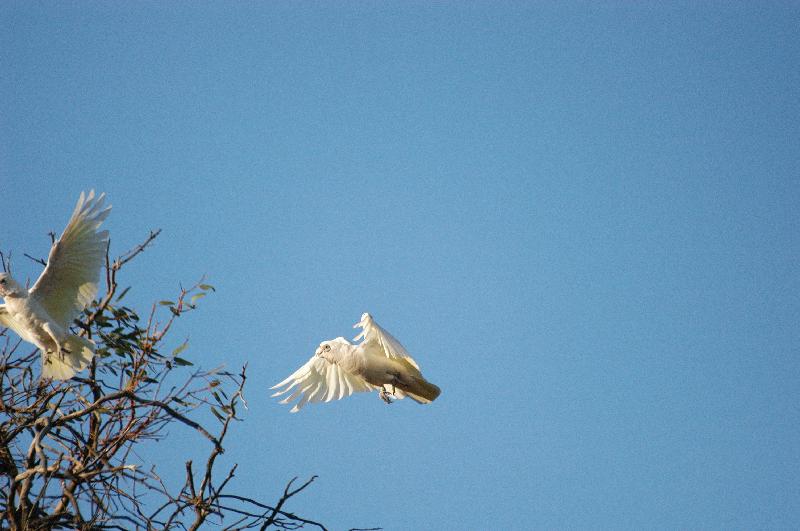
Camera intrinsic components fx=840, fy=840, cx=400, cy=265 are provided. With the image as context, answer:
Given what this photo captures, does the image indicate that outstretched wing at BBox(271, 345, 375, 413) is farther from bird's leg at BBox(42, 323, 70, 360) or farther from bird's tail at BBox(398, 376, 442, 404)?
bird's leg at BBox(42, 323, 70, 360)

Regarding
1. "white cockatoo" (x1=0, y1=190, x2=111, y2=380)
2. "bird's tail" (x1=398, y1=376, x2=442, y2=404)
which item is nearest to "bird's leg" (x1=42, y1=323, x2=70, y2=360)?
"white cockatoo" (x1=0, y1=190, x2=111, y2=380)

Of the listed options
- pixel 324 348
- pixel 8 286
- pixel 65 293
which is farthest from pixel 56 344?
pixel 324 348

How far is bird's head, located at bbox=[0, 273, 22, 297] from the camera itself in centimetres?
462

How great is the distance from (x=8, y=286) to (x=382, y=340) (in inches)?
85.4

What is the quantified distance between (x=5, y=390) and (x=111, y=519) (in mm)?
834

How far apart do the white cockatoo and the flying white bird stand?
1.51 meters

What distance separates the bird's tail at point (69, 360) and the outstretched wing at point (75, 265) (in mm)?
141

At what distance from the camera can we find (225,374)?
149 inches

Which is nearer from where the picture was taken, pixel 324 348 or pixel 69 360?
pixel 69 360

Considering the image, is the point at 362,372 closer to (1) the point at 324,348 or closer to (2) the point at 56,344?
(1) the point at 324,348

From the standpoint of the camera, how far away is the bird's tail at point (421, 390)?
5520 mm

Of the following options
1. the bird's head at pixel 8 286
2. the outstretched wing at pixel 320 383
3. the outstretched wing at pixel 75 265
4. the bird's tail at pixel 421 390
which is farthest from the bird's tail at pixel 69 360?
the bird's tail at pixel 421 390

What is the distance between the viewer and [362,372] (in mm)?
5484

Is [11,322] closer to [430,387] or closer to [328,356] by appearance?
[328,356]
